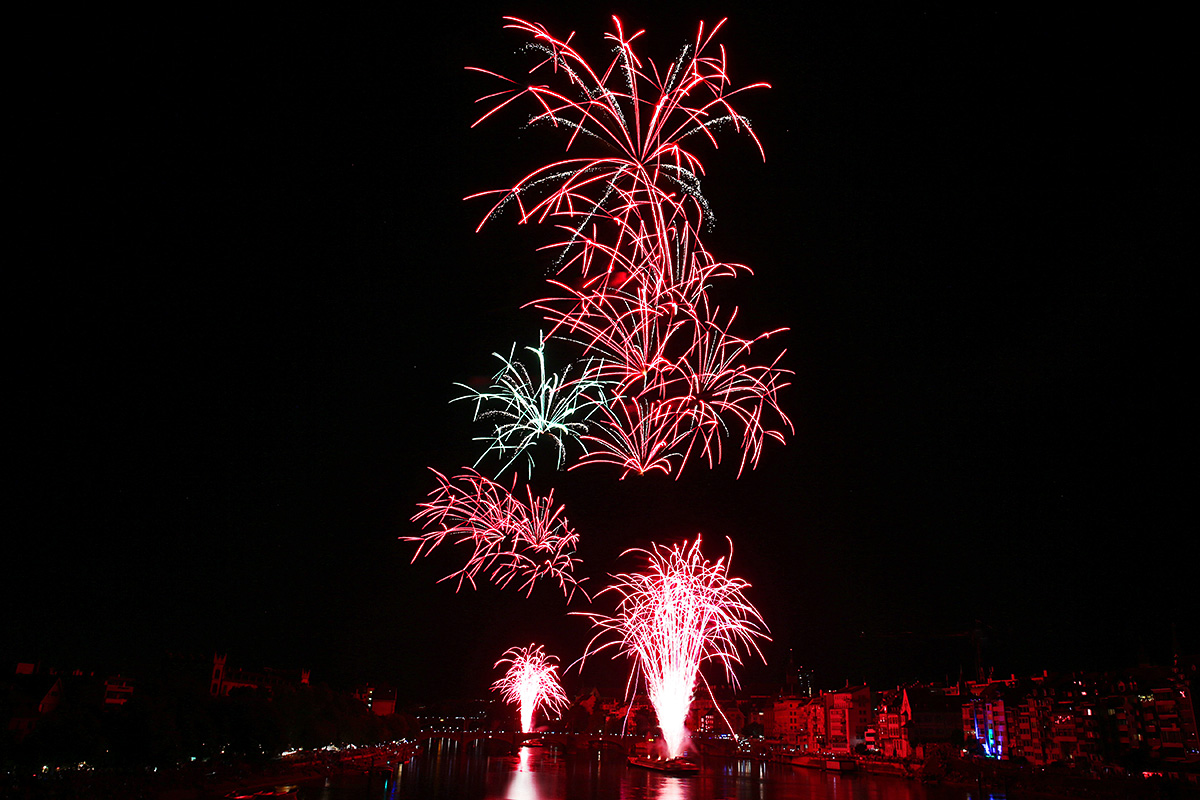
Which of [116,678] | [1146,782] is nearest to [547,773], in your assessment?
[1146,782]

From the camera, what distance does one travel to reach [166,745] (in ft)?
101

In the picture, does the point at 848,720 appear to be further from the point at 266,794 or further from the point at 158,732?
the point at 158,732

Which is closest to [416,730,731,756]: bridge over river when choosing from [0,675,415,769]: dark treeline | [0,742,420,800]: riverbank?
[0,742,420,800]: riverbank

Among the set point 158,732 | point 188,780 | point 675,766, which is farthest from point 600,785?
point 158,732

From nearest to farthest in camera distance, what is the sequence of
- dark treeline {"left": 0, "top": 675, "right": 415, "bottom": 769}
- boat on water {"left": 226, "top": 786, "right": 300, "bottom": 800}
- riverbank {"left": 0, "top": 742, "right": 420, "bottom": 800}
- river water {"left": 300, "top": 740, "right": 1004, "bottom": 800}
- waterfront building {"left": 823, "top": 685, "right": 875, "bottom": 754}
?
riverbank {"left": 0, "top": 742, "right": 420, "bottom": 800} → dark treeline {"left": 0, "top": 675, "right": 415, "bottom": 769} → boat on water {"left": 226, "top": 786, "right": 300, "bottom": 800} → river water {"left": 300, "top": 740, "right": 1004, "bottom": 800} → waterfront building {"left": 823, "top": 685, "right": 875, "bottom": 754}

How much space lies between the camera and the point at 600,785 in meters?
45.6

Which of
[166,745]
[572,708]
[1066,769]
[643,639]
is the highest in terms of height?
[643,639]

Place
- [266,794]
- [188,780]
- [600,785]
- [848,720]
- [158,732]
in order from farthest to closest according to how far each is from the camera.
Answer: [848,720], [600,785], [266,794], [158,732], [188,780]

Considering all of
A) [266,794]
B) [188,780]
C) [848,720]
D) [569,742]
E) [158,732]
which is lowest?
[569,742]

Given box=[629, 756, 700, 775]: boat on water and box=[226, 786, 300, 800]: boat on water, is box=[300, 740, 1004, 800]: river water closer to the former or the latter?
box=[629, 756, 700, 775]: boat on water

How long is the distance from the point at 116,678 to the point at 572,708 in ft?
285

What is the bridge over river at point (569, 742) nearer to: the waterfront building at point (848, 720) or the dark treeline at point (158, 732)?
the waterfront building at point (848, 720)

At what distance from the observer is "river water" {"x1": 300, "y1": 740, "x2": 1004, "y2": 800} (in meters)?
37.8

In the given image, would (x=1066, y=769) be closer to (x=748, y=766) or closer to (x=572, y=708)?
(x=748, y=766)
